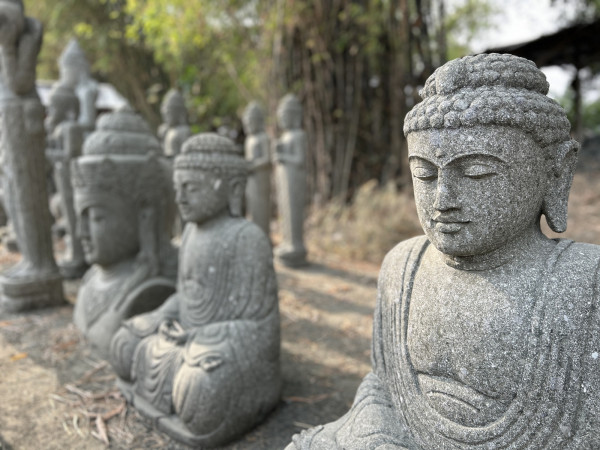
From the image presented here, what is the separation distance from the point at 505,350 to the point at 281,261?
5346 mm

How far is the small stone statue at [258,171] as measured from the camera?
6477 mm

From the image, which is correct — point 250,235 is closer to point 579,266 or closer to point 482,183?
point 482,183

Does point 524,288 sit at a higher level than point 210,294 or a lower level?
higher

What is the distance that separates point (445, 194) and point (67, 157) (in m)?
5.61

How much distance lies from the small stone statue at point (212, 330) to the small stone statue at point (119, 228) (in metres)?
0.88

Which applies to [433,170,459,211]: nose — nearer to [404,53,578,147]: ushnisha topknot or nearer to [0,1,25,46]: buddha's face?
[404,53,578,147]: ushnisha topknot

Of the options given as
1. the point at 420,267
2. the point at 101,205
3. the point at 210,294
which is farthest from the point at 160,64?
the point at 420,267

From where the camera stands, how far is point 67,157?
19.2ft

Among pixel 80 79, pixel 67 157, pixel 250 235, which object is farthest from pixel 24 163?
pixel 80 79

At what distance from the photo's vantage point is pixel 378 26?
7.96 metres

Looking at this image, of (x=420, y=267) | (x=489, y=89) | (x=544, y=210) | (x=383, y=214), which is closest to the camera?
(x=489, y=89)

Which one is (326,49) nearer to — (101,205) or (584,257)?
(101,205)

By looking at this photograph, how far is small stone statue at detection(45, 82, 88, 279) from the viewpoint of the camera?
5.76m

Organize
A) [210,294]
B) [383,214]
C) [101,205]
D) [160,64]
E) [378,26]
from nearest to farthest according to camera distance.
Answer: [210,294] → [101,205] → [383,214] → [378,26] → [160,64]
